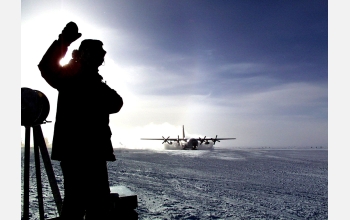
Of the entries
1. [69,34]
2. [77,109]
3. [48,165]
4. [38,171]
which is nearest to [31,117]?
[48,165]

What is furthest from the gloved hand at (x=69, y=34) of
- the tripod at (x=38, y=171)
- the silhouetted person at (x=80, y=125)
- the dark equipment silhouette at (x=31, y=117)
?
the tripod at (x=38, y=171)

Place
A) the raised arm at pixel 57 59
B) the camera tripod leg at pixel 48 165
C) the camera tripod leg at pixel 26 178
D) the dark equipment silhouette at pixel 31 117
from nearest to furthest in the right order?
the raised arm at pixel 57 59 < the dark equipment silhouette at pixel 31 117 < the camera tripod leg at pixel 26 178 < the camera tripod leg at pixel 48 165

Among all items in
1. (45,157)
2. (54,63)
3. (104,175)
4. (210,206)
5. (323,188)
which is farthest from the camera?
(323,188)

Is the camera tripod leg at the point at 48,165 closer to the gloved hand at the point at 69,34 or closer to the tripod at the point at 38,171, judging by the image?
the tripod at the point at 38,171

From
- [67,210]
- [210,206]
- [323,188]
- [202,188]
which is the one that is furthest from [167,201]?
[323,188]

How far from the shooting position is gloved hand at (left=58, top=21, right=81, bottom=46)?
5.30 ft

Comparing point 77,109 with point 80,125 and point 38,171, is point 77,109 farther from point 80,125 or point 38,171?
point 38,171

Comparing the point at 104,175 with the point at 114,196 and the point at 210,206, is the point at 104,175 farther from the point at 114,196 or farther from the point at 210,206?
the point at 210,206

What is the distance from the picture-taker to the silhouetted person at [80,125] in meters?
1.61

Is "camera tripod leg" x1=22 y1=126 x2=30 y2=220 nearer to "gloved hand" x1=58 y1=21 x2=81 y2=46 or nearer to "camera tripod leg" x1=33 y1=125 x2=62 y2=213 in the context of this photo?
"camera tripod leg" x1=33 y1=125 x2=62 y2=213

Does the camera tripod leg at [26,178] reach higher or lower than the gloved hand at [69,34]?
lower

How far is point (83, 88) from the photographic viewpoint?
1.67 metres

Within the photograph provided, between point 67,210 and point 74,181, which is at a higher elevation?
point 74,181

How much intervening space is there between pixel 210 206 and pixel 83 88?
5.18 meters
